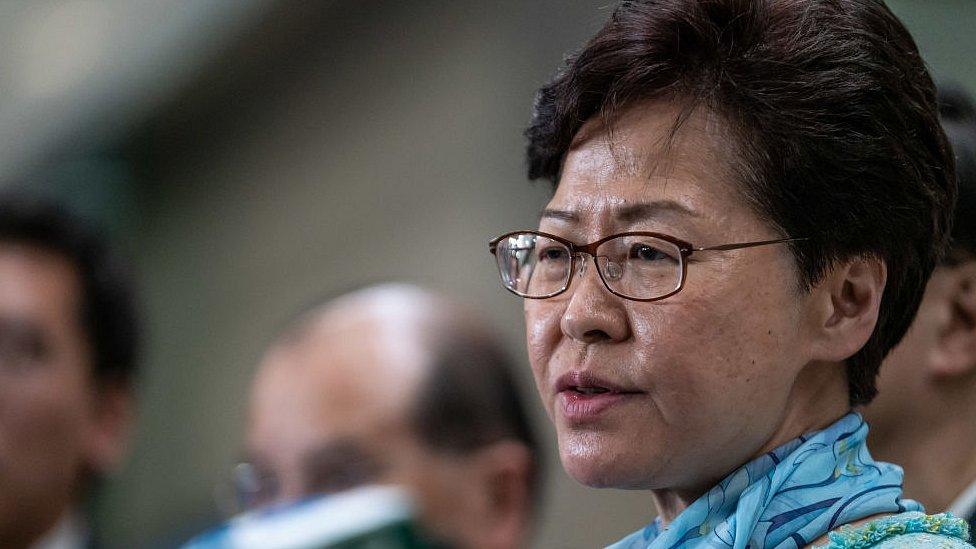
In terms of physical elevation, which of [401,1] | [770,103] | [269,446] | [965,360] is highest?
[401,1]

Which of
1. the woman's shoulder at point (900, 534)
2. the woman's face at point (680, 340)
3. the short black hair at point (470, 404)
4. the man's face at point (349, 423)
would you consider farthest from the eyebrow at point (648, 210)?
the short black hair at point (470, 404)

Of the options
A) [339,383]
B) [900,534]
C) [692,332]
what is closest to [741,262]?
[692,332]

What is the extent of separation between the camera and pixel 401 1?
7117 mm

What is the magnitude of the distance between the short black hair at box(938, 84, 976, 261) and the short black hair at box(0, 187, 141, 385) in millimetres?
2389

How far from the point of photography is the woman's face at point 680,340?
66.6 inches

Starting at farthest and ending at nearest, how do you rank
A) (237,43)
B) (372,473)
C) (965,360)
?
(237,43)
(372,473)
(965,360)

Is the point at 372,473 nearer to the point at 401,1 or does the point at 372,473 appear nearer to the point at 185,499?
the point at 401,1

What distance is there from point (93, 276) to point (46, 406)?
404mm

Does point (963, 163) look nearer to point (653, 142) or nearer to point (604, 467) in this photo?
point (653, 142)

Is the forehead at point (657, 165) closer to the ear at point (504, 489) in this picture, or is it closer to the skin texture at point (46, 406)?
the ear at point (504, 489)

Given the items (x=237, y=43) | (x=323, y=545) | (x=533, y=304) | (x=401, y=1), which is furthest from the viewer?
(x=237, y=43)

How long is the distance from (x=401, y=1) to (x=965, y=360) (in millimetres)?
4940

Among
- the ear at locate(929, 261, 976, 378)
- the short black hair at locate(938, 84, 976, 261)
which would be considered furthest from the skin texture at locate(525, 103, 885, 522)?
the ear at locate(929, 261, 976, 378)

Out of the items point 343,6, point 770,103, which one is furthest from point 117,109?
point 770,103
